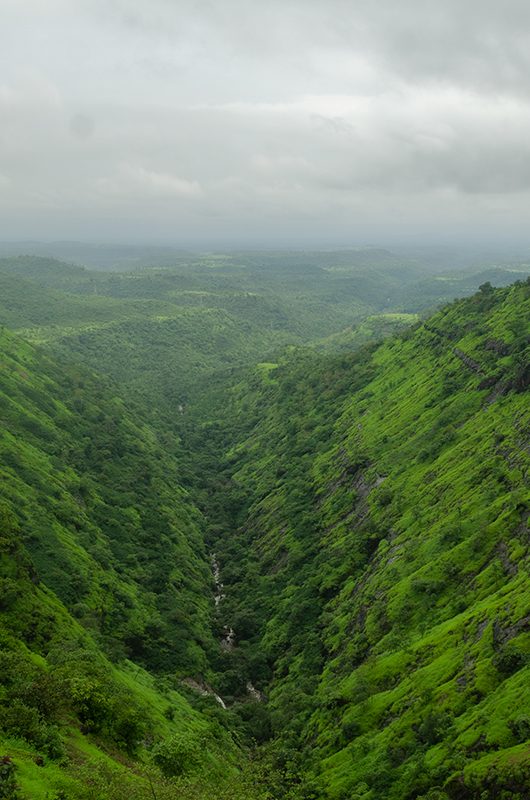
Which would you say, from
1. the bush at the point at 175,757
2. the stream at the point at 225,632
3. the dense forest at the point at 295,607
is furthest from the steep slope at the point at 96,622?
the stream at the point at 225,632

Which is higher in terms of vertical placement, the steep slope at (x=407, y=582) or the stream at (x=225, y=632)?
the steep slope at (x=407, y=582)

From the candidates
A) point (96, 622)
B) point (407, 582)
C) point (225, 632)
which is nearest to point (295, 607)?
point (225, 632)

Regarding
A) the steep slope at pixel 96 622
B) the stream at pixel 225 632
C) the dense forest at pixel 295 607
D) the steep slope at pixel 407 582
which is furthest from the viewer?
the stream at pixel 225 632

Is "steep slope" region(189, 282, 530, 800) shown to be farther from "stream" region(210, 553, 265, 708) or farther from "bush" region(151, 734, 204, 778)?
"bush" region(151, 734, 204, 778)

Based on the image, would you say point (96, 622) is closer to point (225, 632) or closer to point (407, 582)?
point (225, 632)

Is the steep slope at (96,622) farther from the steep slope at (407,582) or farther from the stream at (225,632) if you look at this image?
the steep slope at (407,582)

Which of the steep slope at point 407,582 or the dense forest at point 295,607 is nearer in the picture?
the dense forest at point 295,607

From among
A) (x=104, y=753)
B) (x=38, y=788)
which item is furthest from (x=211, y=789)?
(x=38, y=788)
